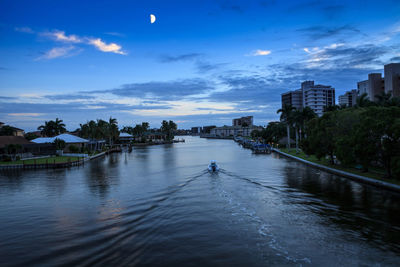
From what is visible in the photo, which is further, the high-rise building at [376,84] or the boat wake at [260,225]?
the high-rise building at [376,84]

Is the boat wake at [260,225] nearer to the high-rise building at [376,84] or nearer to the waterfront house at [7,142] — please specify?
the waterfront house at [7,142]

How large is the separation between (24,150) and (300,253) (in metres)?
76.2

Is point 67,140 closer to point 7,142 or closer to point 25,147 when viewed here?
point 25,147

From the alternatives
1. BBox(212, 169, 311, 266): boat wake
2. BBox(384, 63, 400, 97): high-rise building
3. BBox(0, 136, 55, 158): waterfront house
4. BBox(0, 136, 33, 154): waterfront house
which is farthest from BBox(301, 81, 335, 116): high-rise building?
BBox(0, 136, 33, 154): waterfront house

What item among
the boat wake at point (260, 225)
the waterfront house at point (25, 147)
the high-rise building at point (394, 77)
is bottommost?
the boat wake at point (260, 225)

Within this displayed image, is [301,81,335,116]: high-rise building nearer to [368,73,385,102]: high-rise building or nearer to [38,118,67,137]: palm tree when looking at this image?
[368,73,385,102]: high-rise building

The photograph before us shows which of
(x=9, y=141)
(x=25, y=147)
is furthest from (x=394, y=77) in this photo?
(x=9, y=141)

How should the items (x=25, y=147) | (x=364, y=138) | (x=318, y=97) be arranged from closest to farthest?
(x=364, y=138) < (x=25, y=147) < (x=318, y=97)

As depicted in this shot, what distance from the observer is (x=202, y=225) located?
2027cm

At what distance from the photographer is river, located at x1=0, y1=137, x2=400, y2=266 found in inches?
600

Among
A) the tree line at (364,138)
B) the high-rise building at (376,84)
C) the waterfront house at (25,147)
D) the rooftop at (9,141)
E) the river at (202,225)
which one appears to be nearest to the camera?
the river at (202,225)

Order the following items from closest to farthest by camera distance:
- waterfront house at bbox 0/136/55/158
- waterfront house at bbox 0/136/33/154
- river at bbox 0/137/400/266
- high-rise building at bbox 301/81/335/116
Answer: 1. river at bbox 0/137/400/266
2. waterfront house at bbox 0/136/33/154
3. waterfront house at bbox 0/136/55/158
4. high-rise building at bbox 301/81/335/116

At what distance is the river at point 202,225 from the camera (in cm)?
1525

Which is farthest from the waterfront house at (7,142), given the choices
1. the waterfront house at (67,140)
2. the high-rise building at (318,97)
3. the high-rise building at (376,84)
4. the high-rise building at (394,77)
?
→ the high-rise building at (318,97)
